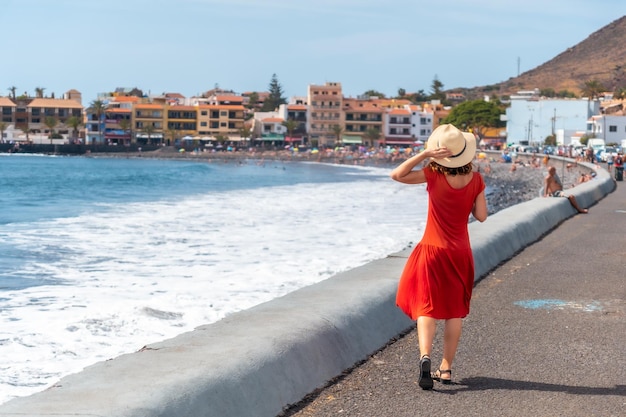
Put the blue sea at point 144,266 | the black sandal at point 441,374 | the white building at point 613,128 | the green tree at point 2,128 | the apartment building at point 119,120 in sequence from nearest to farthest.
→ the black sandal at point 441,374 → the blue sea at point 144,266 → the white building at point 613,128 → the apartment building at point 119,120 → the green tree at point 2,128

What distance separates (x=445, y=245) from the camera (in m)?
5.89

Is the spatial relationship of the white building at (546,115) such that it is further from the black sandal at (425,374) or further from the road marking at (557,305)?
the black sandal at (425,374)

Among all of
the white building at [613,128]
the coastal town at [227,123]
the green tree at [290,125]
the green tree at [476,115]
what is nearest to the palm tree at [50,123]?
the coastal town at [227,123]

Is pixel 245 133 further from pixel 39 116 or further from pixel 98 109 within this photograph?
pixel 39 116

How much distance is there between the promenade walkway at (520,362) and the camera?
5449mm

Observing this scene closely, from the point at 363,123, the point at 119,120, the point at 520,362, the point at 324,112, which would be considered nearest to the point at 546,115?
the point at 363,123

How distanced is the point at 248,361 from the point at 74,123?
472 feet

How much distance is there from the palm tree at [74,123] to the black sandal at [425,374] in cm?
14379

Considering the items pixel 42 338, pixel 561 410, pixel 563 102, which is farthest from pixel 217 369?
pixel 563 102

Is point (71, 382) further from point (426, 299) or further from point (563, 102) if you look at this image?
point (563, 102)

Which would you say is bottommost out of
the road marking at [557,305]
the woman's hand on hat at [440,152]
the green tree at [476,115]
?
the road marking at [557,305]

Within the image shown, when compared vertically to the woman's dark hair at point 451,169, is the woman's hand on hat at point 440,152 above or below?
above

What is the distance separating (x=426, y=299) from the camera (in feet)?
19.4

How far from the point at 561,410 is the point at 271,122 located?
468 feet
